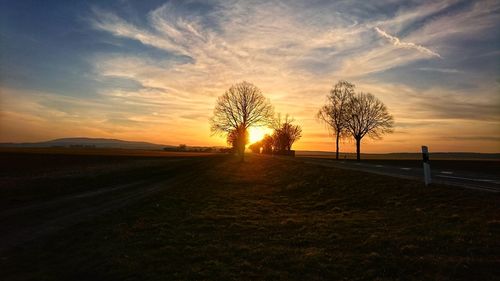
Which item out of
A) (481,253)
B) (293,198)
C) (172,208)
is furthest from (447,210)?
(172,208)

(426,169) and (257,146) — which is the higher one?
(257,146)

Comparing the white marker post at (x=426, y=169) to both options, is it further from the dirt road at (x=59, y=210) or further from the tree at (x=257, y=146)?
the tree at (x=257, y=146)

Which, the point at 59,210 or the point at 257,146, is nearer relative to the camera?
the point at 59,210

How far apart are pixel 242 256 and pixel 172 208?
8.12 m

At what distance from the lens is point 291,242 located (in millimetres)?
8922

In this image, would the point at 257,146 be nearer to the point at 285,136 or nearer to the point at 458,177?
the point at 285,136

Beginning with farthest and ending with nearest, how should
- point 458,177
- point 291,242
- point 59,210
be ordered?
point 458,177 → point 59,210 → point 291,242

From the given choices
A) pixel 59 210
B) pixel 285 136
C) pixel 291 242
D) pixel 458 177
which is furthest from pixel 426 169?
pixel 285 136

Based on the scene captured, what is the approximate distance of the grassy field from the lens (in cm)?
670

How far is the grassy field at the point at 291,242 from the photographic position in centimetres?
670

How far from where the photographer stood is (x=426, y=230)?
8500 millimetres

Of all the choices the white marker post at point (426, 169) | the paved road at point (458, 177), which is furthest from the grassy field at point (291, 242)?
the paved road at point (458, 177)

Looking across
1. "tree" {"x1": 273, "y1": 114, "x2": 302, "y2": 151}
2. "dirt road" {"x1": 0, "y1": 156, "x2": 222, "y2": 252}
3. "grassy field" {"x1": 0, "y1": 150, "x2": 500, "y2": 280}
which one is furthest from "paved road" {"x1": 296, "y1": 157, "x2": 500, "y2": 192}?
"tree" {"x1": 273, "y1": 114, "x2": 302, "y2": 151}

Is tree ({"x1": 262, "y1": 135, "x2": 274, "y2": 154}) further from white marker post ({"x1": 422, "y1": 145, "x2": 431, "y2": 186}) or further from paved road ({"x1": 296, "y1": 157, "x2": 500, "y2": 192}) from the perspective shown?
white marker post ({"x1": 422, "y1": 145, "x2": 431, "y2": 186})
